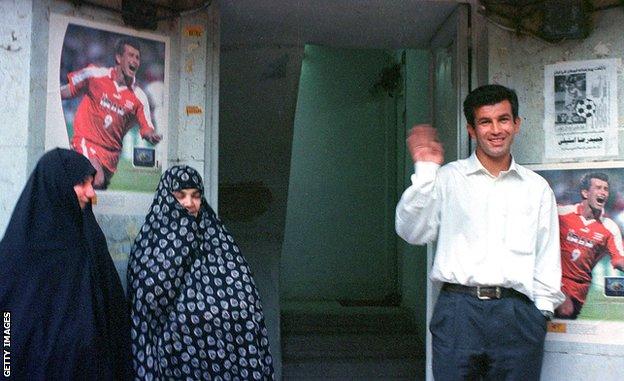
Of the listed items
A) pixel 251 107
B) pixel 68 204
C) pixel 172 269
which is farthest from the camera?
pixel 251 107

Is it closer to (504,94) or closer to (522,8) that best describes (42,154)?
(504,94)

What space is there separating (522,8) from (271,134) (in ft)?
9.40

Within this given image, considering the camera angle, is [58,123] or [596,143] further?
[596,143]

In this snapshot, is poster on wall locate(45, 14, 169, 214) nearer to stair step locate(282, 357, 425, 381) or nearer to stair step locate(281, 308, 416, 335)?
stair step locate(282, 357, 425, 381)

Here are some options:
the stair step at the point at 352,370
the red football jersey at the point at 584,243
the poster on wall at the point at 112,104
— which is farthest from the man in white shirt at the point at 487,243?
the stair step at the point at 352,370

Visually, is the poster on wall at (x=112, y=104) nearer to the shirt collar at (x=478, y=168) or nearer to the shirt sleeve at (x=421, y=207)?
the shirt sleeve at (x=421, y=207)

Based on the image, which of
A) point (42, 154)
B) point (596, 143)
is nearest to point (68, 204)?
point (42, 154)

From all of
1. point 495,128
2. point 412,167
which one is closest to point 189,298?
point 495,128

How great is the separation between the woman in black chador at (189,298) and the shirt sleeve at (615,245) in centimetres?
166

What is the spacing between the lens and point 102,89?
341 cm

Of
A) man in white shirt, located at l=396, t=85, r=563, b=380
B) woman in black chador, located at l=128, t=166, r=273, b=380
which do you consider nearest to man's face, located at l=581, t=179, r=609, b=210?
man in white shirt, located at l=396, t=85, r=563, b=380

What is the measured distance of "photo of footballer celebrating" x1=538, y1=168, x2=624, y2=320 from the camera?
3477 millimetres

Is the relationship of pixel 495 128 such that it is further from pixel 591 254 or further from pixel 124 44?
pixel 124 44

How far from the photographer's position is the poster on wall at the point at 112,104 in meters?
3.31
